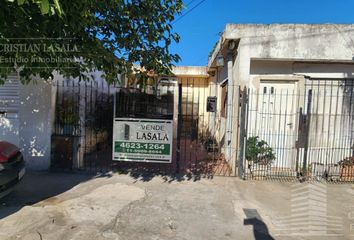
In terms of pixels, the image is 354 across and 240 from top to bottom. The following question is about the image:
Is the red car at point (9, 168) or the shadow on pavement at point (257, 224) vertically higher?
the red car at point (9, 168)

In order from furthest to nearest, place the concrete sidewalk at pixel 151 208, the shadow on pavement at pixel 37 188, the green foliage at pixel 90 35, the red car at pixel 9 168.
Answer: the shadow on pavement at pixel 37 188 < the red car at pixel 9 168 < the concrete sidewalk at pixel 151 208 < the green foliage at pixel 90 35

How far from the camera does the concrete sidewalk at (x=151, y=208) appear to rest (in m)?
4.08

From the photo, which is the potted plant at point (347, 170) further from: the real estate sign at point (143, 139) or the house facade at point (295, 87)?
the real estate sign at point (143, 139)

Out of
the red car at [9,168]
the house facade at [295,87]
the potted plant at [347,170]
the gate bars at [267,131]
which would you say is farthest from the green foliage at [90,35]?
the potted plant at [347,170]

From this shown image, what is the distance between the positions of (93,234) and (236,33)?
17.9ft

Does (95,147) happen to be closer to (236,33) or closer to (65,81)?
(65,81)

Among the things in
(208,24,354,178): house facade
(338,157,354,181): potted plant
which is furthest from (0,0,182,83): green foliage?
(338,157,354,181): potted plant

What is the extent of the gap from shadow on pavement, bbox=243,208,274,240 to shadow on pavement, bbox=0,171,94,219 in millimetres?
3405

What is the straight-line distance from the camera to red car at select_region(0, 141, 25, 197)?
4.40 meters

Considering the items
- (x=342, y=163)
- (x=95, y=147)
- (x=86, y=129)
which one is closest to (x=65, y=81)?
(x=86, y=129)

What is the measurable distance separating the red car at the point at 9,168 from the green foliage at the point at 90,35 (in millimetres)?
1233

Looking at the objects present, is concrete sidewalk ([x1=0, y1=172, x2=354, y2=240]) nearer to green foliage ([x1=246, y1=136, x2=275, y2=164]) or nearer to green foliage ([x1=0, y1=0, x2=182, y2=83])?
green foliage ([x1=246, y1=136, x2=275, y2=164])

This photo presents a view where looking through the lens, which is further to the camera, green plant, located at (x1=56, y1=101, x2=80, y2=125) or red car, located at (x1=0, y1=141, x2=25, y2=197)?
green plant, located at (x1=56, y1=101, x2=80, y2=125)

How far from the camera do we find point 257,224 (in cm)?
446
